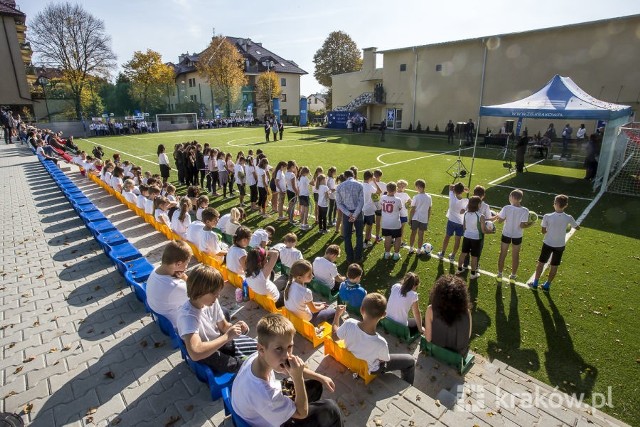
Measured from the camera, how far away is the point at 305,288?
489 cm

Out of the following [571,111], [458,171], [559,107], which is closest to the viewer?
[571,111]

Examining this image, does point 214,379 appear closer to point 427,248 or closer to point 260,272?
point 260,272

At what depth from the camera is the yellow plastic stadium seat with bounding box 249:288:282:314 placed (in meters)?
5.50

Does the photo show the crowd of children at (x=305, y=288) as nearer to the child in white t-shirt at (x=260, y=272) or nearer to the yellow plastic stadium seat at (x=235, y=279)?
the child in white t-shirt at (x=260, y=272)

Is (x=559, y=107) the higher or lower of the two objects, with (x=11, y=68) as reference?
lower

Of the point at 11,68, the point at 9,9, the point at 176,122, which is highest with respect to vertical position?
the point at 9,9

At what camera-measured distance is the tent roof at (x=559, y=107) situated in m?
13.3

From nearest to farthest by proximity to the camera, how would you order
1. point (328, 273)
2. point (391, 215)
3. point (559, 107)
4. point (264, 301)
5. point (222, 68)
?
point (264, 301) → point (328, 273) → point (391, 215) → point (559, 107) → point (222, 68)

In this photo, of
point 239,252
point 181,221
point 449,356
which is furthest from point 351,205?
point 181,221

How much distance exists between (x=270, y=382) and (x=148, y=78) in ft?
204

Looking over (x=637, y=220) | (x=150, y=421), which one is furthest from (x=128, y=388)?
(x=637, y=220)

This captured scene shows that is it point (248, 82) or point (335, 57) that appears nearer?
point (248, 82)

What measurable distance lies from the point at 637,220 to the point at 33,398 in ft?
49.4

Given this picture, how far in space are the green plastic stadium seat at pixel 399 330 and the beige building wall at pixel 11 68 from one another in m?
42.9
